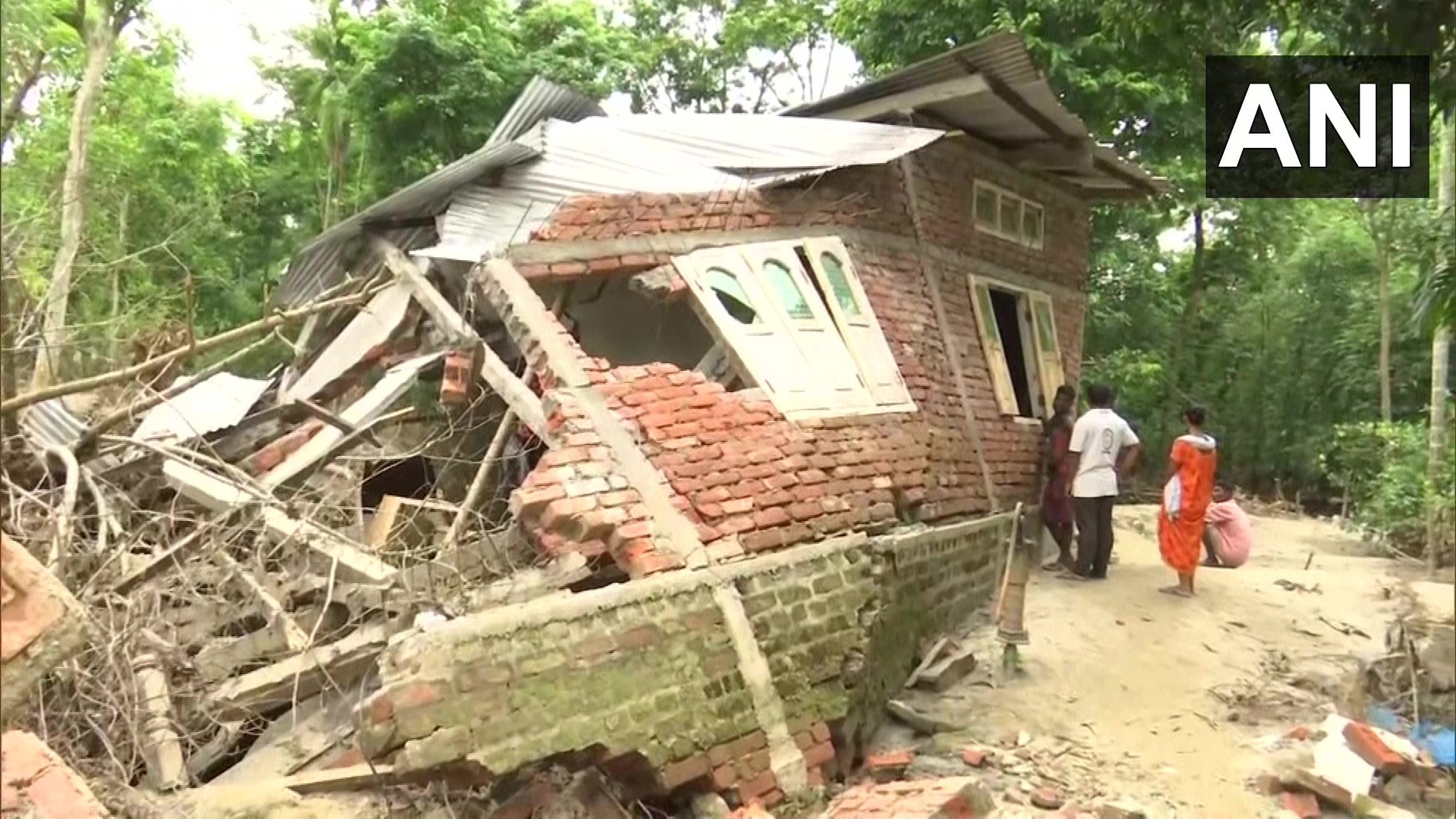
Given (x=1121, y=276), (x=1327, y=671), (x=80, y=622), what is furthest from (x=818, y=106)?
(x=1121, y=276)

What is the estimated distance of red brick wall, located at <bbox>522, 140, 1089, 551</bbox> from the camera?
480 centimetres

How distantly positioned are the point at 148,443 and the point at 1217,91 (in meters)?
5.69

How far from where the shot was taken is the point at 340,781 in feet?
11.8

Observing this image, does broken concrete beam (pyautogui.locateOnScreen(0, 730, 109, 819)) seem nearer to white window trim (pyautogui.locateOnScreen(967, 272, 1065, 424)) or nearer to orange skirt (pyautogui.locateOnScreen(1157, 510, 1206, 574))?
orange skirt (pyautogui.locateOnScreen(1157, 510, 1206, 574))

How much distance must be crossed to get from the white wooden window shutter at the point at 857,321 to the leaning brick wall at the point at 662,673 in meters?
1.08

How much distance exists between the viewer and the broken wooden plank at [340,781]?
3572 mm

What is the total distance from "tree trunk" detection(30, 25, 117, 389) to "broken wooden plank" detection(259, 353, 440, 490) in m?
1.29

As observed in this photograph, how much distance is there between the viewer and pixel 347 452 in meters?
5.62

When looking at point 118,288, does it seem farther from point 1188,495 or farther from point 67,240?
point 1188,495

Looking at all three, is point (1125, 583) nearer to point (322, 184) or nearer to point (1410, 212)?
point (1410, 212)

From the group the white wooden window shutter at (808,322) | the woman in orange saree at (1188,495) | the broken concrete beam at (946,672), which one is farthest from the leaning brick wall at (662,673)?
the woman in orange saree at (1188,495)

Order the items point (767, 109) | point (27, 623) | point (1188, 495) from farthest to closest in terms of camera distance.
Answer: point (767, 109) → point (1188, 495) → point (27, 623)

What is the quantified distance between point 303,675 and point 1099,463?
4.85 m

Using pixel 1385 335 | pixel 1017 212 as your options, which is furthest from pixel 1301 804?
pixel 1385 335
